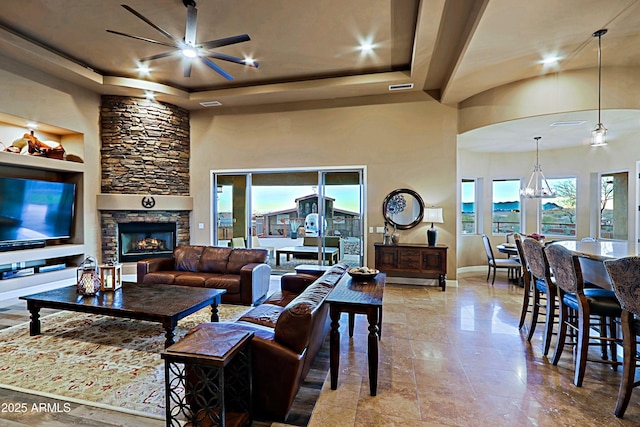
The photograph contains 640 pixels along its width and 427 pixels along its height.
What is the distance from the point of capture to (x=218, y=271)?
5234 mm

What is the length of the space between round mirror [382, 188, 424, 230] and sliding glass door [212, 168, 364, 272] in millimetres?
591

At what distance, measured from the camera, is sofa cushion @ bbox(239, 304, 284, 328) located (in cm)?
270

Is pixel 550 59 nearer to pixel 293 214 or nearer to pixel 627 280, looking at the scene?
pixel 627 280

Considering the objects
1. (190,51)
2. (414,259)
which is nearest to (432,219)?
(414,259)

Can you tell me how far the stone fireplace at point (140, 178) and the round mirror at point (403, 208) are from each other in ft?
15.2

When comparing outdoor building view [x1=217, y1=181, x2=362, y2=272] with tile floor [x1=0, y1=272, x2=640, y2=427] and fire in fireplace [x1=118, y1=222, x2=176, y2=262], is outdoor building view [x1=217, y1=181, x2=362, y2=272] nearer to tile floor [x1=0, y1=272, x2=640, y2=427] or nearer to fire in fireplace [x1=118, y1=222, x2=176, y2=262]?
fire in fireplace [x1=118, y1=222, x2=176, y2=262]

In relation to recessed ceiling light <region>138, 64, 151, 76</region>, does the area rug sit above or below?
below

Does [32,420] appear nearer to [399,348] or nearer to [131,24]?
[399,348]

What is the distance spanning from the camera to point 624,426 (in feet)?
6.90

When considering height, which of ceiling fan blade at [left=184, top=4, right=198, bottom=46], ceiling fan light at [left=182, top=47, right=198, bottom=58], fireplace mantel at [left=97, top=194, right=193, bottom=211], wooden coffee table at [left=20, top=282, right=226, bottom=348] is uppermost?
ceiling fan blade at [left=184, top=4, right=198, bottom=46]

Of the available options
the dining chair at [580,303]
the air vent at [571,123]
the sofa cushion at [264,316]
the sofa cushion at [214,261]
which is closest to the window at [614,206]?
the air vent at [571,123]

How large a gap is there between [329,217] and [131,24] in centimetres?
465

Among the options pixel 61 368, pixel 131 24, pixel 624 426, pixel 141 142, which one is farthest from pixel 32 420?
pixel 141 142

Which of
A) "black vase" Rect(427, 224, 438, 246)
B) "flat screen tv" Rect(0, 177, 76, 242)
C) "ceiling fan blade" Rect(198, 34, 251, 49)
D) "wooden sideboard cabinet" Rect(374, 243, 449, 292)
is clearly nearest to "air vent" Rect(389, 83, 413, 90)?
"black vase" Rect(427, 224, 438, 246)
